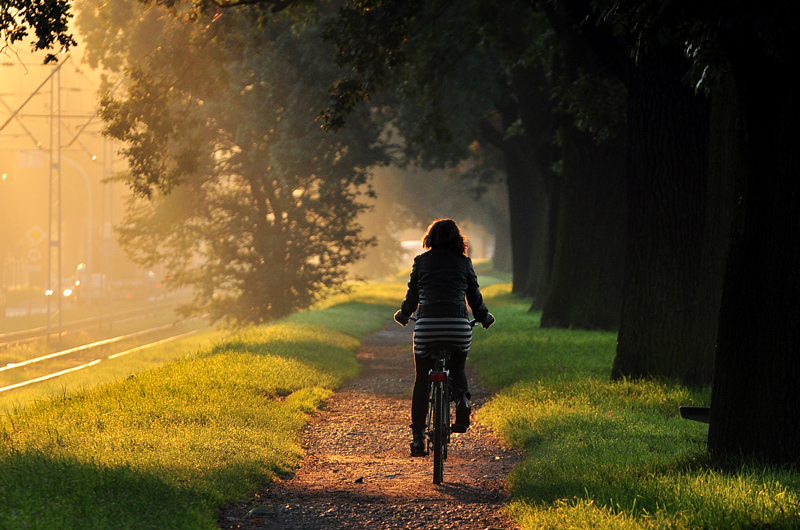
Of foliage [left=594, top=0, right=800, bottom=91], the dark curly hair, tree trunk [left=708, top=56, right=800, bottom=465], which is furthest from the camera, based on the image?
the dark curly hair

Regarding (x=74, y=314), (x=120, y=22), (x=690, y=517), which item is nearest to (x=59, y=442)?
(x=690, y=517)

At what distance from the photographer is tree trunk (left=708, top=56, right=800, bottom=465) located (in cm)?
647

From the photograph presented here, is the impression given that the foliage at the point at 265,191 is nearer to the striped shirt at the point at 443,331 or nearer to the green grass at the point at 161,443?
the green grass at the point at 161,443

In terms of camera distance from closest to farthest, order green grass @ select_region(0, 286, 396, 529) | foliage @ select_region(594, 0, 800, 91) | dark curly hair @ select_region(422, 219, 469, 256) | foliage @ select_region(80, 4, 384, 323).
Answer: foliage @ select_region(594, 0, 800, 91) → green grass @ select_region(0, 286, 396, 529) → dark curly hair @ select_region(422, 219, 469, 256) → foliage @ select_region(80, 4, 384, 323)

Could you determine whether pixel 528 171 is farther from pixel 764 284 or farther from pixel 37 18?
pixel 764 284

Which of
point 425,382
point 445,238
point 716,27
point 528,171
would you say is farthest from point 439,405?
point 528,171

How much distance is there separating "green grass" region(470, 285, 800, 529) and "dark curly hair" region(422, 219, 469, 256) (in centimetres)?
175

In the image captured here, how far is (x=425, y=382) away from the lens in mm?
7547

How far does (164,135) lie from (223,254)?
18155mm

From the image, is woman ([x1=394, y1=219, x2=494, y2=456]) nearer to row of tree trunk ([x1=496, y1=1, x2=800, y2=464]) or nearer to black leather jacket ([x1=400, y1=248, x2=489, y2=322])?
black leather jacket ([x1=400, y1=248, x2=489, y2=322])

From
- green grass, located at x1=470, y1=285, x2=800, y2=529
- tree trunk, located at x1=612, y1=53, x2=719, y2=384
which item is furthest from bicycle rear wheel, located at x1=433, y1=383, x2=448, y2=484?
tree trunk, located at x1=612, y1=53, x2=719, y2=384

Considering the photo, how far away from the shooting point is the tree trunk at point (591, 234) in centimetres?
1969

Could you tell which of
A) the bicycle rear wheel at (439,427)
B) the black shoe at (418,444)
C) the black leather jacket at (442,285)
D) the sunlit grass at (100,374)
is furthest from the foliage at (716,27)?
the sunlit grass at (100,374)

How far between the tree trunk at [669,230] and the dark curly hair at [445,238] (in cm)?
501
